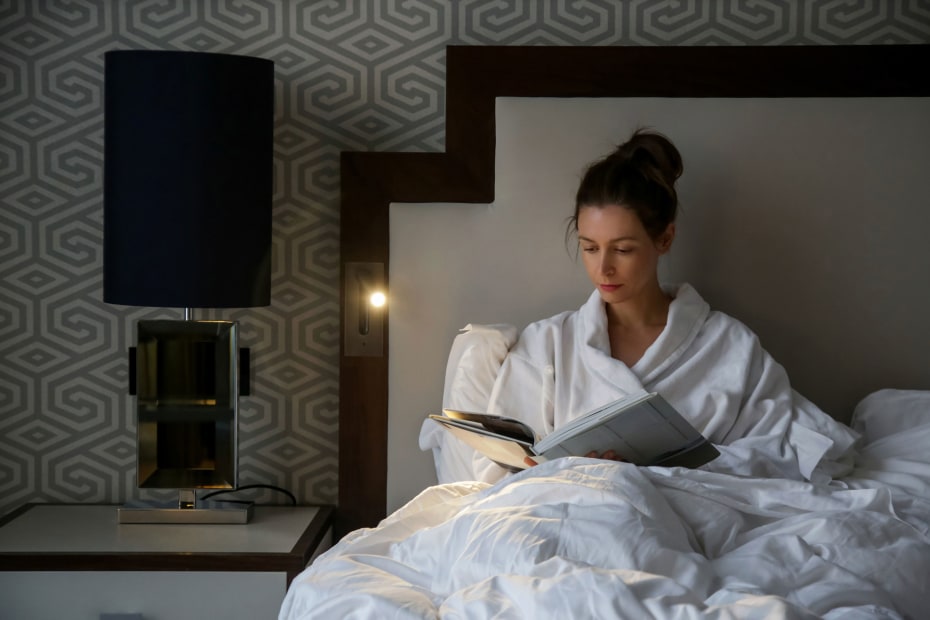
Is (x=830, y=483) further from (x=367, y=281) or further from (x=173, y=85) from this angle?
(x=173, y=85)

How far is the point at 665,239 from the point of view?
2.04 m

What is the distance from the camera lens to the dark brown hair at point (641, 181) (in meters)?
1.97

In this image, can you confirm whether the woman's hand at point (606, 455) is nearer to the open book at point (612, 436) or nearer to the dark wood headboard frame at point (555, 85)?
the open book at point (612, 436)

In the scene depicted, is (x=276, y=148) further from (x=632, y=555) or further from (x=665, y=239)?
(x=632, y=555)

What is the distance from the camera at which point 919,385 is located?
225 centimetres

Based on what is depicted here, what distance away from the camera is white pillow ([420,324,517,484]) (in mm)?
2057

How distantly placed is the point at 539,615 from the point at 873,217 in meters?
1.55

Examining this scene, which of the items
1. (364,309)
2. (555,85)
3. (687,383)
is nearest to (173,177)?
(364,309)

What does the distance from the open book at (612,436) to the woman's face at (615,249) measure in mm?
381

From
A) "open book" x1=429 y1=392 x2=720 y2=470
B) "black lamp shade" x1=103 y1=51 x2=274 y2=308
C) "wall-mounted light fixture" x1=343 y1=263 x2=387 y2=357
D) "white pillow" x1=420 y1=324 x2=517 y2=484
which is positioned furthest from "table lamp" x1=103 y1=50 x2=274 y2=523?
"open book" x1=429 y1=392 x2=720 y2=470

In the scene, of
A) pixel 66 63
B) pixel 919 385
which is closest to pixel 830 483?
pixel 919 385

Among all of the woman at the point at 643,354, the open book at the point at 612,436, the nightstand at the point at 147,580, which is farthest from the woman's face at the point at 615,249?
the nightstand at the point at 147,580

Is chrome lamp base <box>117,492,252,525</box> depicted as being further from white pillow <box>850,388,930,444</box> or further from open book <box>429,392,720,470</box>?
white pillow <box>850,388,930,444</box>

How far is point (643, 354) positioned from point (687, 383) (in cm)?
11
